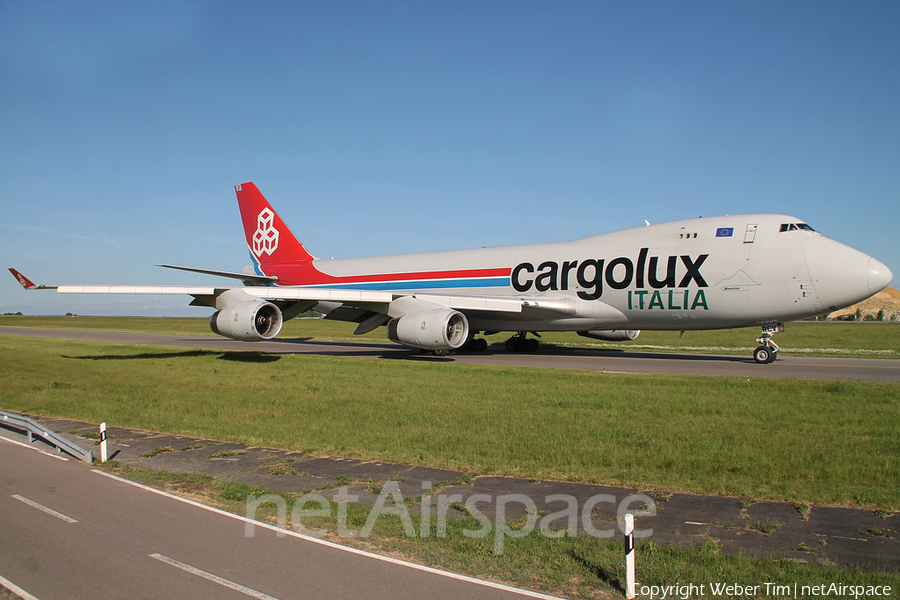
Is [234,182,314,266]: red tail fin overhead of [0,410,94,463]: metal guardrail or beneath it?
overhead

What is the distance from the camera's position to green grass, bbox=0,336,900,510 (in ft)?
30.3

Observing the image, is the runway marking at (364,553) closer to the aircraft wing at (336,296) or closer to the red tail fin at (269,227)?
the aircraft wing at (336,296)

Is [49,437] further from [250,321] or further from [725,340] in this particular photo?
[725,340]

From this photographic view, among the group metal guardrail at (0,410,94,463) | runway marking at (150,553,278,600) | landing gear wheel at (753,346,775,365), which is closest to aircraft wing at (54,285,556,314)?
landing gear wheel at (753,346,775,365)

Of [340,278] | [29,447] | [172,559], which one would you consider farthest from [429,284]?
[172,559]

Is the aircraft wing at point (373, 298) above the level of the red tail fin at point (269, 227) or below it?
below

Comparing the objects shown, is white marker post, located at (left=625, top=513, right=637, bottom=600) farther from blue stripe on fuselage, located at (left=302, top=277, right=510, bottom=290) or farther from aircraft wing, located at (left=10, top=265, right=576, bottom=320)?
blue stripe on fuselage, located at (left=302, top=277, right=510, bottom=290)

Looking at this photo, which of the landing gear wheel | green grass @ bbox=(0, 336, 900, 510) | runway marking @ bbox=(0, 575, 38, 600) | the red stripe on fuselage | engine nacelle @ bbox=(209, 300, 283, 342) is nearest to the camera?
runway marking @ bbox=(0, 575, 38, 600)

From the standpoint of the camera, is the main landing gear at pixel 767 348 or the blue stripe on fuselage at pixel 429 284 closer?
the main landing gear at pixel 767 348

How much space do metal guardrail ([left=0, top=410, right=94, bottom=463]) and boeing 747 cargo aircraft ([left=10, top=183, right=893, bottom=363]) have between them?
13.3 m

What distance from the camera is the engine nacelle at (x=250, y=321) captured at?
2558 cm

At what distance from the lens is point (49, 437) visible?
10852mm

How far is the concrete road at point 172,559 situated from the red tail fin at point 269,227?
102ft

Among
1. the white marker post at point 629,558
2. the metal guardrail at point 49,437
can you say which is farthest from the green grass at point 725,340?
the white marker post at point 629,558
